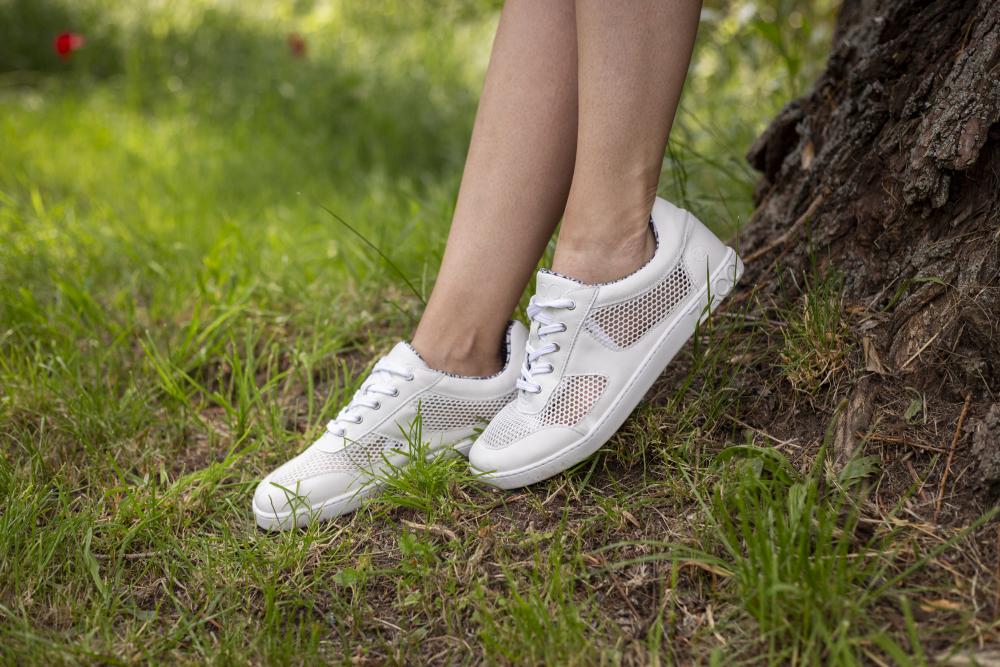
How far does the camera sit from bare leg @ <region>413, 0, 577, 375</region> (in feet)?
4.93

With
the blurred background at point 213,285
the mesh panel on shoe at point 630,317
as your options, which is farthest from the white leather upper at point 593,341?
the blurred background at point 213,285

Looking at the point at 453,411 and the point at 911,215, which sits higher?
the point at 911,215

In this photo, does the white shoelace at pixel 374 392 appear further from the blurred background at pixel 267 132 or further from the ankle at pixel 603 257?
the blurred background at pixel 267 132

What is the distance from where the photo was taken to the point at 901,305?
1.40 m

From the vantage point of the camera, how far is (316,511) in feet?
4.78

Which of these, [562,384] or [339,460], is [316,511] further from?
[562,384]

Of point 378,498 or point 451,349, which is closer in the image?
point 378,498

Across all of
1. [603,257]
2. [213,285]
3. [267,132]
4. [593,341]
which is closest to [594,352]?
[593,341]

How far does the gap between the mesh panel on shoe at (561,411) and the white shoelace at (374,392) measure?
0.21m

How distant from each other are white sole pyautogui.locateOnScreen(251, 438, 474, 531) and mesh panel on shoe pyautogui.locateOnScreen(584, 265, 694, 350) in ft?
1.59

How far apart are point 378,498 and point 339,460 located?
0.36 ft

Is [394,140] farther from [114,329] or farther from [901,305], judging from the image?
[901,305]

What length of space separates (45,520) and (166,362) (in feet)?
1.52

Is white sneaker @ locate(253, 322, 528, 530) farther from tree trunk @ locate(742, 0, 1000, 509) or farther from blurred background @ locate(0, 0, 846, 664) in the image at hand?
tree trunk @ locate(742, 0, 1000, 509)
